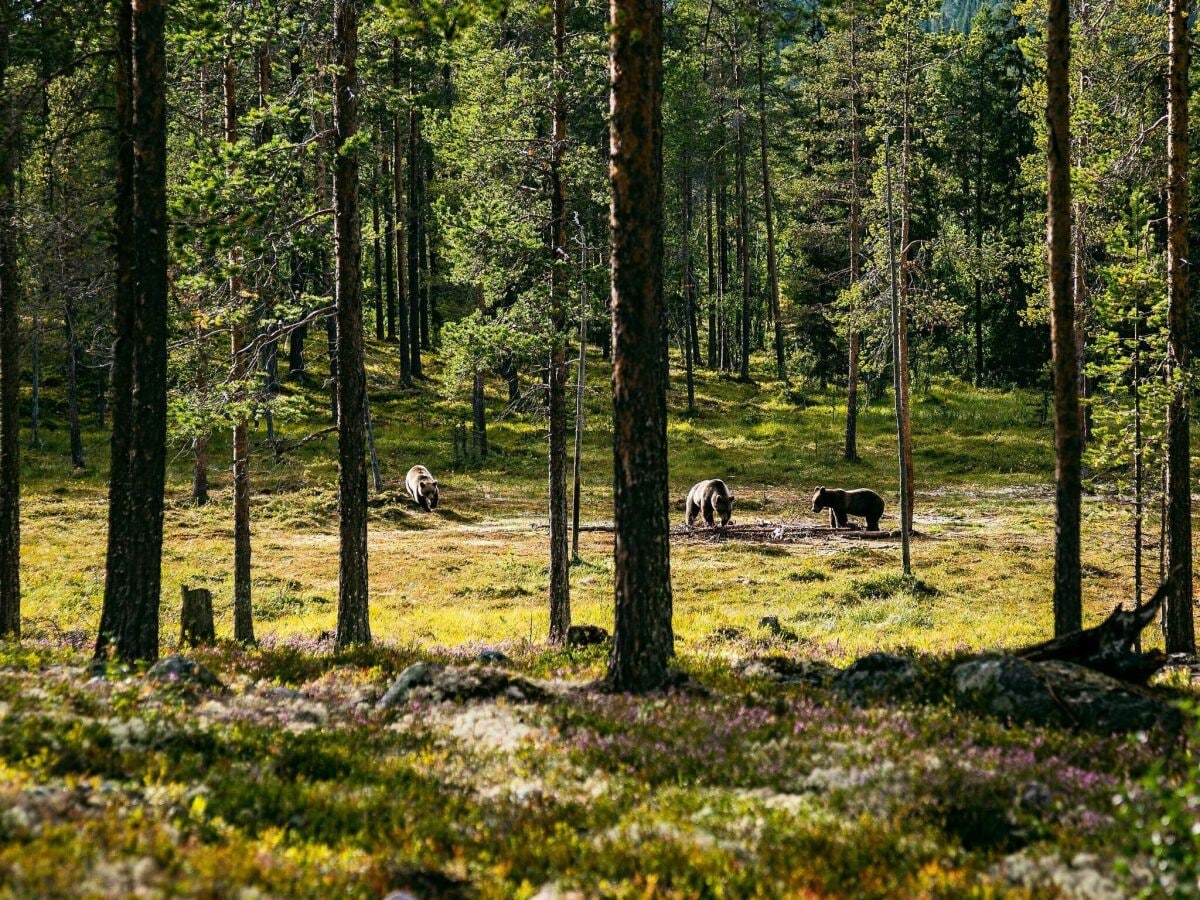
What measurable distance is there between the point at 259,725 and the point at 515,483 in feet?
111

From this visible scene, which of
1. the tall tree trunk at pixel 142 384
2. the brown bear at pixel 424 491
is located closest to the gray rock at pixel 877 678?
the tall tree trunk at pixel 142 384

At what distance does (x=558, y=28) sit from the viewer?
1850 cm

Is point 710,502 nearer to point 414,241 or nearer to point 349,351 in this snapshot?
point 349,351

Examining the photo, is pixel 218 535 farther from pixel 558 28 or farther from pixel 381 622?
pixel 558 28

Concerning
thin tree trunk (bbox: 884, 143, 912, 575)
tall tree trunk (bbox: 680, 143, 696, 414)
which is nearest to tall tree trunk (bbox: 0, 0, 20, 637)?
thin tree trunk (bbox: 884, 143, 912, 575)

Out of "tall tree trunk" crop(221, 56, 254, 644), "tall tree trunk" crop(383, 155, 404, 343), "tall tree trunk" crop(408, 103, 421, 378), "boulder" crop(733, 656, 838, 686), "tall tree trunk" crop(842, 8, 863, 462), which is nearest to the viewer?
"boulder" crop(733, 656, 838, 686)

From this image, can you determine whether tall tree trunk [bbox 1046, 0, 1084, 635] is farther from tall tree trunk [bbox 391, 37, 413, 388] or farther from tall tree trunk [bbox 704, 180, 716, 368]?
tall tree trunk [bbox 704, 180, 716, 368]

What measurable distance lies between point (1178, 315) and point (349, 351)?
1363 centimetres

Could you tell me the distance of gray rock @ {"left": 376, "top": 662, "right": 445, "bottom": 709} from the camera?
9.43 m

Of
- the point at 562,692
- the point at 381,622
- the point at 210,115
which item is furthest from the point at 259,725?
the point at 210,115

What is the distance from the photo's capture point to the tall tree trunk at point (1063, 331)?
12.2 meters

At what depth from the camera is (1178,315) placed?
15.1 m

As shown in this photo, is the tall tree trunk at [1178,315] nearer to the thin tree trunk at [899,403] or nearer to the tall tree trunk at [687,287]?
the thin tree trunk at [899,403]

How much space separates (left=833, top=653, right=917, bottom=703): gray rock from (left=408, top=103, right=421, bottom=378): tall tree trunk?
4573 centimetres
